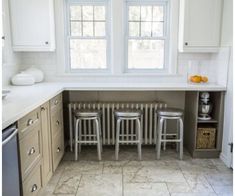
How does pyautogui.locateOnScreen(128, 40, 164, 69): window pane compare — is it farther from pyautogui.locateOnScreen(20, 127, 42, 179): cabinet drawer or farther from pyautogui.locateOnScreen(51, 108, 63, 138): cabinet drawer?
pyautogui.locateOnScreen(20, 127, 42, 179): cabinet drawer

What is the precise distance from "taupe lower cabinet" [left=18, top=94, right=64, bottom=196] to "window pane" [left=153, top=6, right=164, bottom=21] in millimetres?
1762

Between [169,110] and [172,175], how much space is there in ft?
2.63

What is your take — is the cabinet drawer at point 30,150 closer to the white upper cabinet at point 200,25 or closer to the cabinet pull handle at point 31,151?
the cabinet pull handle at point 31,151

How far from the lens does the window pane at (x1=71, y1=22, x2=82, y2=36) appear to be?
351 cm

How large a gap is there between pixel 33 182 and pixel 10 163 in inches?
22.5

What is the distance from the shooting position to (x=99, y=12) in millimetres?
3477

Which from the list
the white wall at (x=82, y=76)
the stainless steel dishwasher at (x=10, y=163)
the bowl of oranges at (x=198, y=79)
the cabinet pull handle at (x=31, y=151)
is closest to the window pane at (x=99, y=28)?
the white wall at (x=82, y=76)

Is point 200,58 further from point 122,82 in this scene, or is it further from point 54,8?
point 54,8

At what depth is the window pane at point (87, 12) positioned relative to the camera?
3473 mm

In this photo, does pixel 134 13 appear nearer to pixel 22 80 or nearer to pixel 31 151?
pixel 22 80

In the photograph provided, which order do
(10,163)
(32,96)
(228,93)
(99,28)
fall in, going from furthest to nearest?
(99,28) → (228,93) → (32,96) → (10,163)

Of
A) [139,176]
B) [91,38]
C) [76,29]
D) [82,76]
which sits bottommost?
[139,176]

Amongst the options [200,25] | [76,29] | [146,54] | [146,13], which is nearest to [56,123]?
[76,29]

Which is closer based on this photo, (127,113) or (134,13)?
(127,113)
